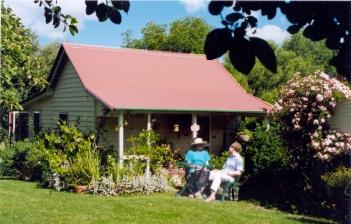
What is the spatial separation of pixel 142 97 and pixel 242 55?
1497 centimetres

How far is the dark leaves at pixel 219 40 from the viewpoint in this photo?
1.92 meters

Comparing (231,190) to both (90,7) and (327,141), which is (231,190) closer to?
(327,141)

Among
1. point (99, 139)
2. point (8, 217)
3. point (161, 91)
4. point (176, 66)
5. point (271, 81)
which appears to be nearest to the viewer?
point (8, 217)

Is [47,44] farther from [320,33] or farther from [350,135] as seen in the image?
[320,33]

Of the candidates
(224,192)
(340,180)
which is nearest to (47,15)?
(340,180)

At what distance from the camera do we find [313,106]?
12.7 meters

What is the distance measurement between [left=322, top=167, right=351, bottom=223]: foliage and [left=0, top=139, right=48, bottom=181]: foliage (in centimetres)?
863

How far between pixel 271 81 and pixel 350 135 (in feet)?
87.8

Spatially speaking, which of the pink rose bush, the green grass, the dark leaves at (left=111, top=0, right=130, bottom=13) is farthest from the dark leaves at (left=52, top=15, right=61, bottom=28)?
the pink rose bush

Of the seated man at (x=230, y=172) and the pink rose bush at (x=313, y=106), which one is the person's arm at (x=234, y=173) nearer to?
the seated man at (x=230, y=172)

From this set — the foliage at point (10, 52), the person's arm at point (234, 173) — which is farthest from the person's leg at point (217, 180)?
the foliage at point (10, 52)

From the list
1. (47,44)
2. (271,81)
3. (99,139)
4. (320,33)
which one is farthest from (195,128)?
(47,44)

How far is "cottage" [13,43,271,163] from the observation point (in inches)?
663

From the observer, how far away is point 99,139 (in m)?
16.3
